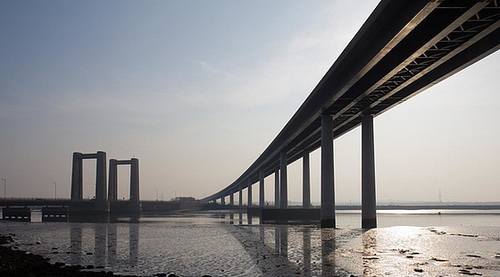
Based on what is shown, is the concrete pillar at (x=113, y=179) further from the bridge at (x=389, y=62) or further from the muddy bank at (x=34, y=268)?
the muddy bank at (x=34, y=268)

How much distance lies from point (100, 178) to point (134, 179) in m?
29.5

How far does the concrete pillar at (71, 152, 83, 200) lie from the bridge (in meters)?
106

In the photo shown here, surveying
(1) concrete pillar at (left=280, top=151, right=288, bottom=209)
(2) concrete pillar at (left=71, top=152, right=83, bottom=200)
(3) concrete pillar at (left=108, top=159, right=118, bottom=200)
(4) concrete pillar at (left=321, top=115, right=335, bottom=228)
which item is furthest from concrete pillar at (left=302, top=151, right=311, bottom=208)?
(3) concrete pillar at (left=108, top=159, right=118, bottom=200)

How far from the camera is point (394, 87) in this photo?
162 ft

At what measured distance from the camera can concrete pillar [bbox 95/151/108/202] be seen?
152 meters

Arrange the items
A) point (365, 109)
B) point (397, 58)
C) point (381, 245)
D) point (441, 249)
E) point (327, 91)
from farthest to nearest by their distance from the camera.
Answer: point (365, 109), point (327, 91), point (397, 58), point (381, 245), point (441, 249)

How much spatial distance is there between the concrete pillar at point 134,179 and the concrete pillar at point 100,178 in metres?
23.6

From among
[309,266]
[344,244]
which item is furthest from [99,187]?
[309,266]

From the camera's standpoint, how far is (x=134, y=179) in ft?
598

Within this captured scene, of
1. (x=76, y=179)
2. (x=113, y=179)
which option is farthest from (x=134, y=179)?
(x=76, y=179)

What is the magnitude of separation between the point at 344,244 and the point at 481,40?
18.2 m

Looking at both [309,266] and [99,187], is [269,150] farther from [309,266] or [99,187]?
[309,266]

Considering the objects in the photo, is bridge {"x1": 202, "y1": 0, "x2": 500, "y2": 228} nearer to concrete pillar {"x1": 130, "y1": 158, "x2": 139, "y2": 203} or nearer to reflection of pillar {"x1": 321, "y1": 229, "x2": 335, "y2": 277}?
reflection of pillar {"x1": 321, "y1": 229, "x2": 335, "y2": 277}

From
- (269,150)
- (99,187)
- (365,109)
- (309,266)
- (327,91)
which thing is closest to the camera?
(309,266)
